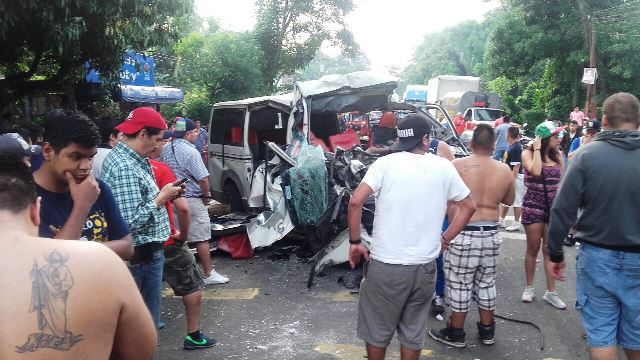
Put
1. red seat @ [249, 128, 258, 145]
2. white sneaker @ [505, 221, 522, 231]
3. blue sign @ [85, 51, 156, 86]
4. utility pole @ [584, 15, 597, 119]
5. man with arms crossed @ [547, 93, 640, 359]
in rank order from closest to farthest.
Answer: man with arms crossed @ [547, 93, 640, 359] < red seat @ [249, 128, 258, 145] < white sneaker @ [505, 221, 522, 231] < blue sign @ [85, 51, 156, 86] < utility pole @ [584, 15, 597, 119]

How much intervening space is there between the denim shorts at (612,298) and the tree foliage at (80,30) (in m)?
6.01

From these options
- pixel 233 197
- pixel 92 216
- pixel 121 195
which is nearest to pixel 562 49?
pixel 233 197

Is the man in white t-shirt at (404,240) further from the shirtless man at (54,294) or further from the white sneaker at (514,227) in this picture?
the white sneaker at (514,227)

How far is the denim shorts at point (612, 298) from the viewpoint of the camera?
295cm

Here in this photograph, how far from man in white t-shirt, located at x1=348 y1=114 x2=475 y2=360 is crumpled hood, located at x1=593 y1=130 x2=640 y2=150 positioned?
90 centimetres

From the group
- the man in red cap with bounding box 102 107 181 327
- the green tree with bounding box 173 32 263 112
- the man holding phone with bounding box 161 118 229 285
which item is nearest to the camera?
the man in red cap with bounding box 102 107 181 327

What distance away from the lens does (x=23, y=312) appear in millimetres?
1364

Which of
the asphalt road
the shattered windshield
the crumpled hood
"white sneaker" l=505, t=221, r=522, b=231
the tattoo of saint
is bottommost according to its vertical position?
the asphalt road

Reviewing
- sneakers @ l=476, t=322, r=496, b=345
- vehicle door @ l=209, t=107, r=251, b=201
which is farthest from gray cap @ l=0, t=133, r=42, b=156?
vehicle door @ l=209, t=107, r=251, b=201

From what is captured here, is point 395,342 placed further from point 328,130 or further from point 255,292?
point 328,130

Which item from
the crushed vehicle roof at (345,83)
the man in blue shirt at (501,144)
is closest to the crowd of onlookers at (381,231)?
the crushed vehicle roof at (345,83)

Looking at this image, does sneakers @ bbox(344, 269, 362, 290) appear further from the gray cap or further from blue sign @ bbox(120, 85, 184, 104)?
blue sign @ bbox(120, 85, 184, 104)

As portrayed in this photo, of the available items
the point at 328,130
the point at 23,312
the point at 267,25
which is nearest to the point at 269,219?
the point at 328,130

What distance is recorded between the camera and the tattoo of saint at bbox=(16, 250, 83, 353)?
1.38 meters
